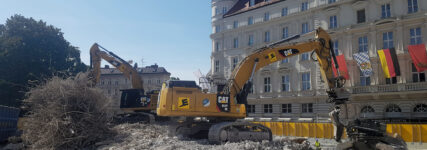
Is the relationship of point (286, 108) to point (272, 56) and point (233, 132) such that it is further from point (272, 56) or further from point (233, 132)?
point (233, 132)

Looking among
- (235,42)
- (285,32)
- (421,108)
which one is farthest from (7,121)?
(421,108)

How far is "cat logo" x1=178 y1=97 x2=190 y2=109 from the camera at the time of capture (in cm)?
1421

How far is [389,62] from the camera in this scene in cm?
2770

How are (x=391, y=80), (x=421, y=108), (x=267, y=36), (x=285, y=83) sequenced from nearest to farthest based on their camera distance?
(x=421, y=108) → (x=391, y=80) → (x=285, y=83) → (x=267, y=36)

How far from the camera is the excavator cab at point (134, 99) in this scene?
81.2 feet

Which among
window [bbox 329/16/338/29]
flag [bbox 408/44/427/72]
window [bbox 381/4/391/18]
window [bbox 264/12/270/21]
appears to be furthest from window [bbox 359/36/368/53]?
window [bbox 264/12/270/21]

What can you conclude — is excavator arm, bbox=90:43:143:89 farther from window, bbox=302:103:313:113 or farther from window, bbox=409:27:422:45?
window, bbox=409:27:422:45

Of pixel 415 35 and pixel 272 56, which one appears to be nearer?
pixel 272 56

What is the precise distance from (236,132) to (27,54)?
112 ft

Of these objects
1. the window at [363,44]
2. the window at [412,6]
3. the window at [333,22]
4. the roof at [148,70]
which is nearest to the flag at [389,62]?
the window at [363,44]

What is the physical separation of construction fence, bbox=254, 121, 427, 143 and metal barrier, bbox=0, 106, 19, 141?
18546 mm

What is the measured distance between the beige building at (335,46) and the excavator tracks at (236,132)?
40.8 ft

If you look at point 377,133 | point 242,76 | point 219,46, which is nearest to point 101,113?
point 242,76

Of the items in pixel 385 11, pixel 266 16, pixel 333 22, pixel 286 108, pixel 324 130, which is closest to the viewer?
pixel 324 130
